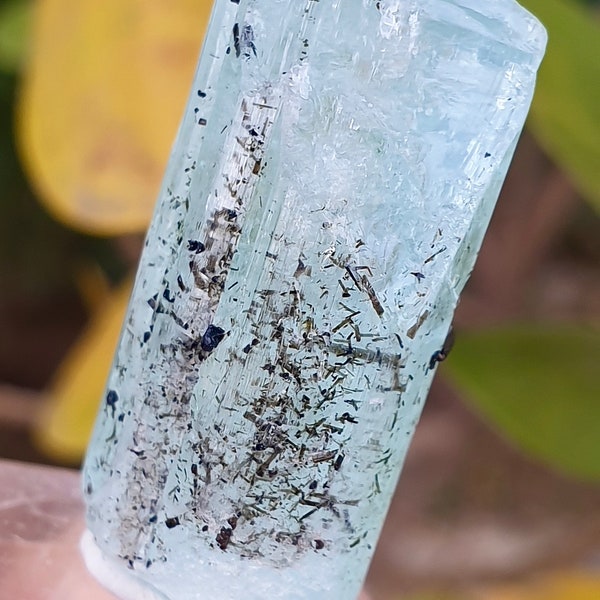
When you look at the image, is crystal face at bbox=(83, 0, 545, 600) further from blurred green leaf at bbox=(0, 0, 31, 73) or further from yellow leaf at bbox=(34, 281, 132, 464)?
blurred green leaf at bbox=(0, 0, 31, 73)

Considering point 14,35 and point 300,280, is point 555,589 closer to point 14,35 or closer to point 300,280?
point 300,280

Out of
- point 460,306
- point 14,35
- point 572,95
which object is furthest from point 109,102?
point 460,306

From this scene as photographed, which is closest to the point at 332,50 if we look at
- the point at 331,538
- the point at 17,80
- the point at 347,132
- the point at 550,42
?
the point at 347,132

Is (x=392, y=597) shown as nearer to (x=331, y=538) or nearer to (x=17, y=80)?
(x=331, y=538)

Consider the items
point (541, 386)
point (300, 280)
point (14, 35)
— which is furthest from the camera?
point (14, 35)

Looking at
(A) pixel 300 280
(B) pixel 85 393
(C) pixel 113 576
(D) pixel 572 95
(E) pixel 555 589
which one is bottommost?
(E) pixel 555 589

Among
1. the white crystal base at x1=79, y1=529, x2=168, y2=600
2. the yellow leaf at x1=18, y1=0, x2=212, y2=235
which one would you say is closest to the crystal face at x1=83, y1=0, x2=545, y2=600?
the white crystal base at x1=79, y1=529, x2=168, y2=600
